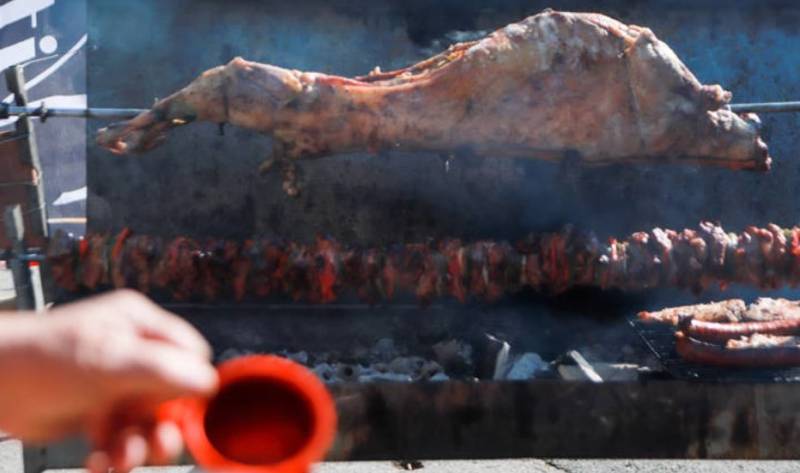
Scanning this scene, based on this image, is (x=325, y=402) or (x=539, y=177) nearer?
(x=325, y=402)

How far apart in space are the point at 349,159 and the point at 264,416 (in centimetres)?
314

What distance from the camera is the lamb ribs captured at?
3.48m

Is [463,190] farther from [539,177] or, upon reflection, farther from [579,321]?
[579,321]

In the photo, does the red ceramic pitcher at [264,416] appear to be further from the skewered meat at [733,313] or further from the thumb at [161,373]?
the skewered meat at [733,313]

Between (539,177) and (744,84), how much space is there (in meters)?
1.15

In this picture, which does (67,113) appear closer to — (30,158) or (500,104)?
(30,158)

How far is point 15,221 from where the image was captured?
3273 millimetres

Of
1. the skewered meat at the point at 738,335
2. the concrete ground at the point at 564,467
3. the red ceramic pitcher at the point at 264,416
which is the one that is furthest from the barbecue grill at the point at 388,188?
the red ceramic pitcher at the point at 264,416

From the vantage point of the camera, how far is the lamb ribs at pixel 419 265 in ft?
11.4

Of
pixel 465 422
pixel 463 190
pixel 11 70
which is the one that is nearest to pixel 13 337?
pixel 465 422

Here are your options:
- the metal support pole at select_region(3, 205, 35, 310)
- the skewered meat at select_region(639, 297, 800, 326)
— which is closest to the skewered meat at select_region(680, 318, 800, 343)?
the skewered meat at select_region(639, 297, 800, 326)

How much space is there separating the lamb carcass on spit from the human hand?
8.72 feet

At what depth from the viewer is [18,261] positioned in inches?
130

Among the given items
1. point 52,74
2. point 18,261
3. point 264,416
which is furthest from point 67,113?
point 52,74
